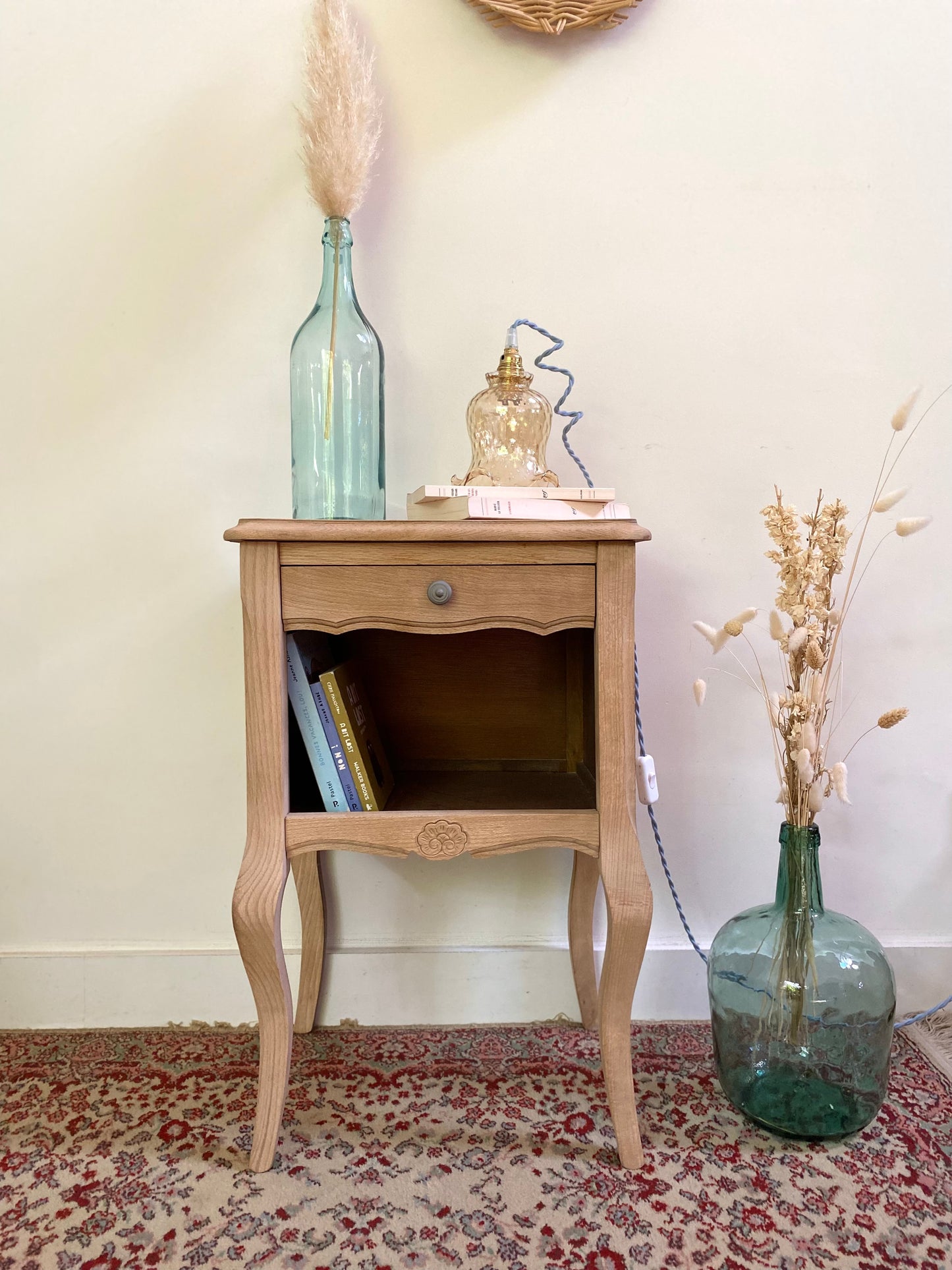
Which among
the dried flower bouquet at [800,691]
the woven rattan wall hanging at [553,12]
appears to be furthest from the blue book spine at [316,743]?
the woven rattan wall hanging at [553,12]

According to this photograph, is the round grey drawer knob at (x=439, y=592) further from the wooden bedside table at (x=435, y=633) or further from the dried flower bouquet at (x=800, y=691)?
the dried flower bouquet at (x=800, y=691)

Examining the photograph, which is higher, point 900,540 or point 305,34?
point 305,34

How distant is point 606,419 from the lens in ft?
3.99

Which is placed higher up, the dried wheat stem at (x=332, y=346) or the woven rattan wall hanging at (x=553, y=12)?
the woven rattan wall hanging at (x=553, y=12)

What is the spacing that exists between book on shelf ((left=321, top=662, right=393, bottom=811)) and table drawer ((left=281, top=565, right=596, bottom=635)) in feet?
0.38

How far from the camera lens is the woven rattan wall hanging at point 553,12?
1.15m

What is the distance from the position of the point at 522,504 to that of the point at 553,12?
0.77 m

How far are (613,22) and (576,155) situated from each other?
18 cm

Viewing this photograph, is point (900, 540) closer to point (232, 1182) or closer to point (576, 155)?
point (576, 155)

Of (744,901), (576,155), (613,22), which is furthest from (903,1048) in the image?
(613,22)

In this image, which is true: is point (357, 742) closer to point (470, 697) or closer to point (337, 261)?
point (470, 697)

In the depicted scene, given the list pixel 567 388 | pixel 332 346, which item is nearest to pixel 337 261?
pixel 332 346

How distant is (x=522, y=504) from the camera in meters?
0.90

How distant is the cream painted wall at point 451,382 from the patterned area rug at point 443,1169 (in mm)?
152
